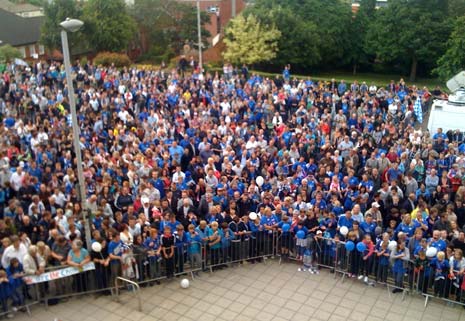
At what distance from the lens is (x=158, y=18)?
4941 cm

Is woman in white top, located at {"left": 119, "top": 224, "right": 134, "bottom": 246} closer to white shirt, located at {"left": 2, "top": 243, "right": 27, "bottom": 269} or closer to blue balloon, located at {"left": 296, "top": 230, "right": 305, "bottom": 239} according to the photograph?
white shirt, located at {"left": 2, "top": 243, "right": 27, "bottom": 269}

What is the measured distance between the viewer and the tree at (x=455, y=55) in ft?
118

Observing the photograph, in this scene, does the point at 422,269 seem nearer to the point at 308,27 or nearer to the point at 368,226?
the point at 368,226

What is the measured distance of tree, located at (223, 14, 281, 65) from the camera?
132ft

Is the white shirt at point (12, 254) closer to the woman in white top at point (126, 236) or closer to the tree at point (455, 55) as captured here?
the woman in white top at point (126, 236)

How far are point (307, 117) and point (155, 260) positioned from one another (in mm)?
10124

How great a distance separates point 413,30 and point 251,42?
44.8 feet

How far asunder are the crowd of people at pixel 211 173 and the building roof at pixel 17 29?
113 ft

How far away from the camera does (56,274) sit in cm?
1030

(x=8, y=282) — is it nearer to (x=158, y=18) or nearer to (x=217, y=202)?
(x=217, y=202)

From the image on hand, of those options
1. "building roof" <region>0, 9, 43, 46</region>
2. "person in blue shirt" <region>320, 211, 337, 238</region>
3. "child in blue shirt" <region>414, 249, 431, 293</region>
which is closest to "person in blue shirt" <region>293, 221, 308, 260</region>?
"person in blue shirt" <region>320, 211, 337, 238</region>

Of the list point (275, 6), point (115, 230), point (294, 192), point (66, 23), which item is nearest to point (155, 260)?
point (115, 230)

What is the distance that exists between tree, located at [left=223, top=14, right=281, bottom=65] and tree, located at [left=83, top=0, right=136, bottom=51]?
1026 centimetres

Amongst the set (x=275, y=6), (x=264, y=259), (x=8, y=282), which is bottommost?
(x=264, y=259)
